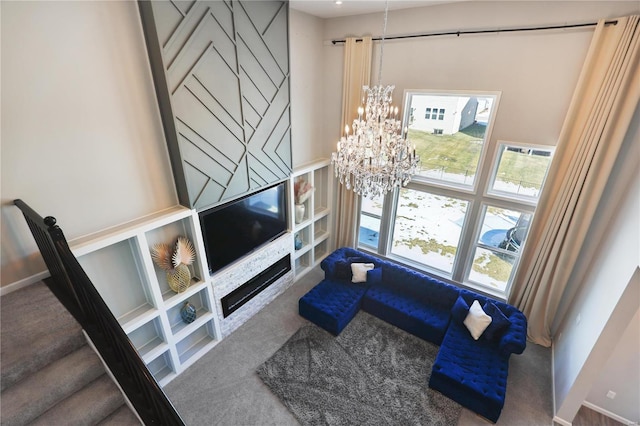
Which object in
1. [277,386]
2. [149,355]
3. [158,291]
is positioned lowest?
[277,386]

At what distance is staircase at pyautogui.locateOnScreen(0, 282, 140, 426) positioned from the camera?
6.14 ft

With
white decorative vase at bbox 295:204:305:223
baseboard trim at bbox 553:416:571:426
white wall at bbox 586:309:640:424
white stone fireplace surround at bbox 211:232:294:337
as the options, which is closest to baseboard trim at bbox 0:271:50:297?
white stone fireplace surround at bbox 211:232:294:337

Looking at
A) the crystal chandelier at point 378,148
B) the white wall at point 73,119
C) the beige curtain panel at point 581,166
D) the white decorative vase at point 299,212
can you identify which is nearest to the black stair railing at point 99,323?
the white wall at point 73,119

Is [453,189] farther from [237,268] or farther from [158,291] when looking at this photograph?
[158,291]

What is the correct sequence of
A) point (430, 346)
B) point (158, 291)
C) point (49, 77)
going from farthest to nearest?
point (430, 346)
point (158, 291)
point (49, 77)

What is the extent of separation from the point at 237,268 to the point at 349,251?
2.04 meters

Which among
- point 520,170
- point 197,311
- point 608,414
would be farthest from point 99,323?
point 608,414

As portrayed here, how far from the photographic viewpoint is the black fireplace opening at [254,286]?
13.6ft

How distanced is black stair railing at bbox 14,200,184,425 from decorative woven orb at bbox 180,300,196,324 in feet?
4.68

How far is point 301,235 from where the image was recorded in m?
5.56

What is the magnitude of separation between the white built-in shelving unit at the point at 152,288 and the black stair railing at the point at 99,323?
14.6 inches

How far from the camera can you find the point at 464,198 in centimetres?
453

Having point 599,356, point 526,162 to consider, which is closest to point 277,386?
point 599,356

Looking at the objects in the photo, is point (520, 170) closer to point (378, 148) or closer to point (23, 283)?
point (378, 148)
